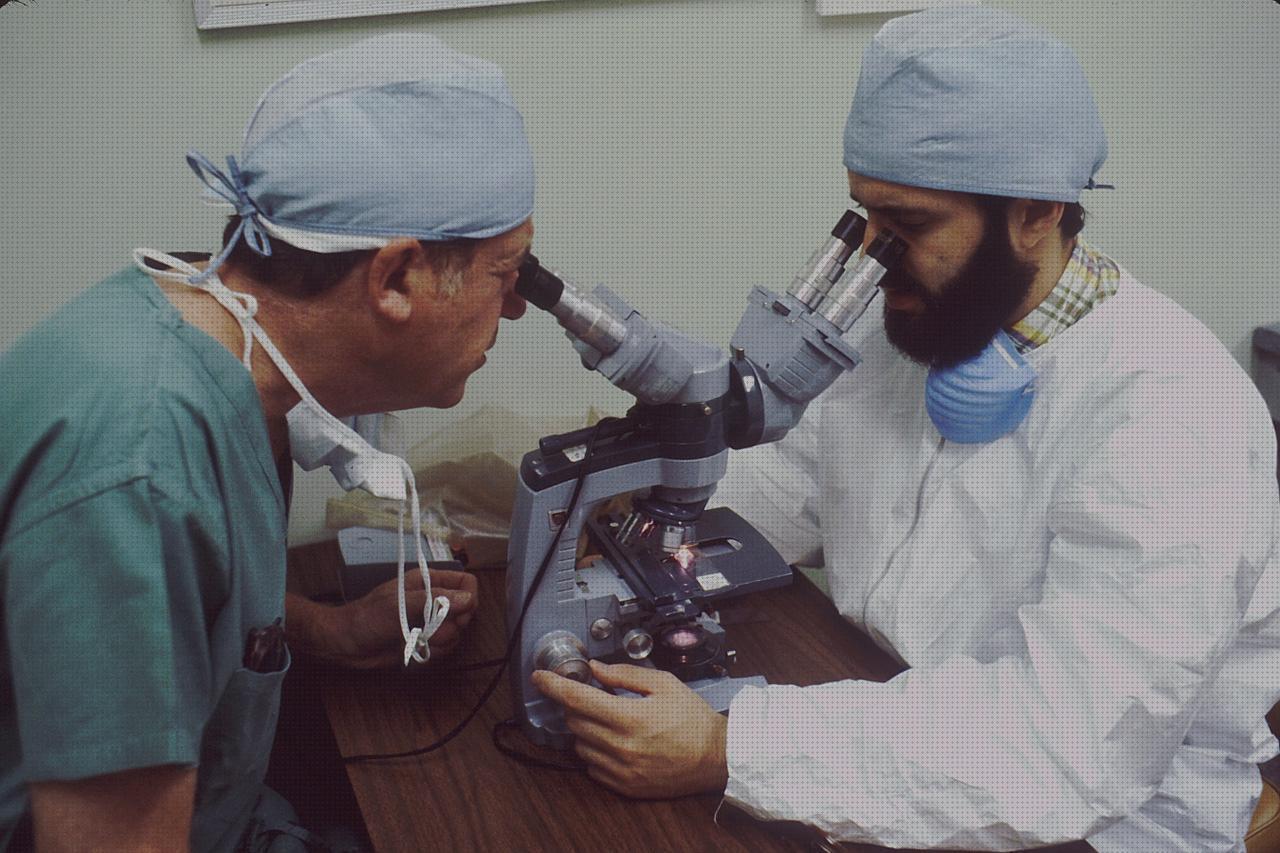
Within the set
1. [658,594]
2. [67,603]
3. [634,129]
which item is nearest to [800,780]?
[658,594]

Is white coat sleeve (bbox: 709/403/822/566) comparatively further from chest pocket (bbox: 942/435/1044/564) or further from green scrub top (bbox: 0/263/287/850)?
green scrub top (bbox: 0/263/287/850)

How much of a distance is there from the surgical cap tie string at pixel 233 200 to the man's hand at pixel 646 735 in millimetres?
606

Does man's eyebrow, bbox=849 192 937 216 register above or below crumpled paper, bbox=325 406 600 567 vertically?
above

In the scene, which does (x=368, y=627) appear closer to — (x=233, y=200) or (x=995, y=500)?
(x=233, y=200)

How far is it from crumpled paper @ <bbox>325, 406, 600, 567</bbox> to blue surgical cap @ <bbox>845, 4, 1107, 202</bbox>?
30.8 inches

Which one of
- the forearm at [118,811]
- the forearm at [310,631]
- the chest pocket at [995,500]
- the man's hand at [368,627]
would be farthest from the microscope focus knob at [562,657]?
the chest pocket at [995,500]

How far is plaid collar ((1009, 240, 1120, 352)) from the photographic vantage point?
1423 mm

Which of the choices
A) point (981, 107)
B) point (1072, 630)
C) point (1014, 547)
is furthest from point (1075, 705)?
point (981, 107)

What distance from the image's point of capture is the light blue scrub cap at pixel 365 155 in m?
1.01

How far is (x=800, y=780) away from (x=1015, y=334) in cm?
69

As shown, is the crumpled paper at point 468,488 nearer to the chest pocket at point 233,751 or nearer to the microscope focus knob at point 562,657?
the microscope focus knob at point 562,657

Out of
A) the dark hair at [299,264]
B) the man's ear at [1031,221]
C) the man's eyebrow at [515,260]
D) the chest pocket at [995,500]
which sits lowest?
the chest pocket at [995,500]

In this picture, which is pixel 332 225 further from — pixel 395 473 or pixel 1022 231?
pixel 1022 231

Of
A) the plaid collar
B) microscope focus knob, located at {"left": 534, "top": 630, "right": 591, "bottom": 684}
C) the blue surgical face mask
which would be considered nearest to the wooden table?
microscope focus knob, located at {"left": 534, "top": 630, "right": 591, "bottom": 684}
